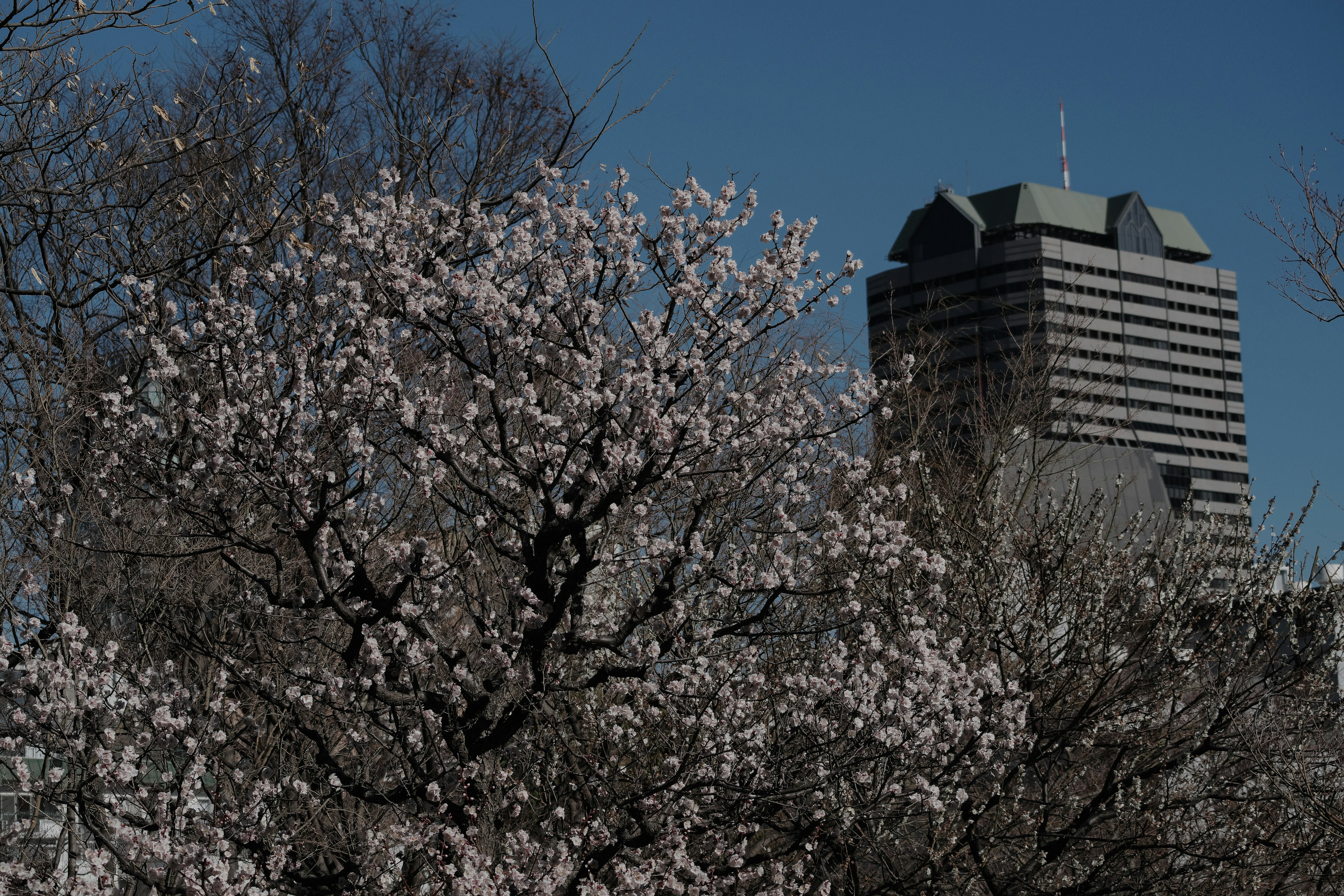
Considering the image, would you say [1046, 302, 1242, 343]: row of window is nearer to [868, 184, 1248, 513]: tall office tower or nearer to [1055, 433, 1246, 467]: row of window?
[868, 184, 1248, 513]: tall office tower

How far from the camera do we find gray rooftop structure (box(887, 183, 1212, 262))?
136 m

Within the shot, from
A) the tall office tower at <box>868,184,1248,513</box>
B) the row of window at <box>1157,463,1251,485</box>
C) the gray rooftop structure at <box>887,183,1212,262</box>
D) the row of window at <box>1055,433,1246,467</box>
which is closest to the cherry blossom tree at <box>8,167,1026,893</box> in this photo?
the tall office tower at <box>868,184,1248,513</box>

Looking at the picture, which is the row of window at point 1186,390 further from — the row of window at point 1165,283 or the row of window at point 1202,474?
the row of window at point 1165,283

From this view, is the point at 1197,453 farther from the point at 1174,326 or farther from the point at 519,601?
the point at 519,601

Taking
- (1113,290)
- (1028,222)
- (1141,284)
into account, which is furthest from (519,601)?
(1141,284)

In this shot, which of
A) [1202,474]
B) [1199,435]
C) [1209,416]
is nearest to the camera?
[1202,474]

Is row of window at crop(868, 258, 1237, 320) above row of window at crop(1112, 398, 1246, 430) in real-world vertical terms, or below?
above

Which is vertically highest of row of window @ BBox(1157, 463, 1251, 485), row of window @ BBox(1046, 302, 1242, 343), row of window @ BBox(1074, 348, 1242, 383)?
row of window @ BBox(1046, 302, 1242, 343)

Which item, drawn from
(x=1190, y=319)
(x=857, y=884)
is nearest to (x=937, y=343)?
(x=857, y=884)

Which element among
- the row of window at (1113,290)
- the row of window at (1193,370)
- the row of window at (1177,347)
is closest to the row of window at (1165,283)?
the row of window at (1113,290)

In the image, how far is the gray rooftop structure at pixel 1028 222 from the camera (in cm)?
13550

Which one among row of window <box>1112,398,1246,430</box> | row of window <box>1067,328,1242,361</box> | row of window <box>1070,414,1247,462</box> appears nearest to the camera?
row of window <box>1070,414,1247,462</box>

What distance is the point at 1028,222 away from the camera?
136000 millimetres

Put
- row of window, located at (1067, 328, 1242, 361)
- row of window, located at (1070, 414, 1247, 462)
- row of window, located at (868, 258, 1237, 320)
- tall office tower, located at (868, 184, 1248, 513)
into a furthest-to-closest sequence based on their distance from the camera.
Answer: row of window, located at (1067, 328, 1242, 361), row of window, located at (1070, 414, 1247, 462), tall office tower, located at (868, 184, 1248, 513), row of window, located at (868, 258, 1237, 320)
